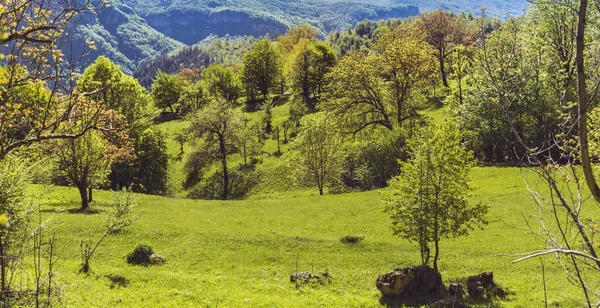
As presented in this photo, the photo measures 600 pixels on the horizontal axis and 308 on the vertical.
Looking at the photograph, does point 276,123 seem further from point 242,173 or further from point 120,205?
Result: point 120,205

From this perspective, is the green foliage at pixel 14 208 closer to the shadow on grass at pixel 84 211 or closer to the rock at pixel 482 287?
the shadow on grass at pixel 84 211

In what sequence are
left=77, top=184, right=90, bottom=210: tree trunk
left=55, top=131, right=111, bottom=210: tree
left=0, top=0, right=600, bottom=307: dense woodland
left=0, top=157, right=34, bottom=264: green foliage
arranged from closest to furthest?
left=0, top=0, right=600, bottom=307: dense woodland → left=0, top=157, right=34, bottom=264: green foliage → left=55, top=131, right=111, bottom=210: tree → left=77, top=184, right=90, bottom=210: tree trunk

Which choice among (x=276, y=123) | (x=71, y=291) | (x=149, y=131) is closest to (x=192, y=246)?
(x=71, y=291)

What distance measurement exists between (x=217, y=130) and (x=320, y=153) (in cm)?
1510

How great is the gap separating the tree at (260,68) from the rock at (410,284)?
69949 mm

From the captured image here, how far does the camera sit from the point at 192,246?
83.0 feet

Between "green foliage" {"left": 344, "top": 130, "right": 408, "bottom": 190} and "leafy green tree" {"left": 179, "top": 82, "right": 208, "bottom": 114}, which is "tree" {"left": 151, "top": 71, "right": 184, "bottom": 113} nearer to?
"leafy green tree" {"left": 179, "top": 82, "right": 208, "bottom": 114}

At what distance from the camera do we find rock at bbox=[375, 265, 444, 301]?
55.7 ft

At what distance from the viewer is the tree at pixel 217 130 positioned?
49.5 metres

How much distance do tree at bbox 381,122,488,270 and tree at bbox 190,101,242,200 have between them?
3476cm

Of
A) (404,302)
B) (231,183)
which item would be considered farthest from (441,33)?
(404,302)

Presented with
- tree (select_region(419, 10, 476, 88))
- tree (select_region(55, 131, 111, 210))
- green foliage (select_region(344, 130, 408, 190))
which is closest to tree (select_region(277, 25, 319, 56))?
tree (select_region(419, 10, 476, 88))

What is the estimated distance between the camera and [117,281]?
1830 cm

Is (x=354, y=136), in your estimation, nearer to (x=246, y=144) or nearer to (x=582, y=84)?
(x=246, y=144)
